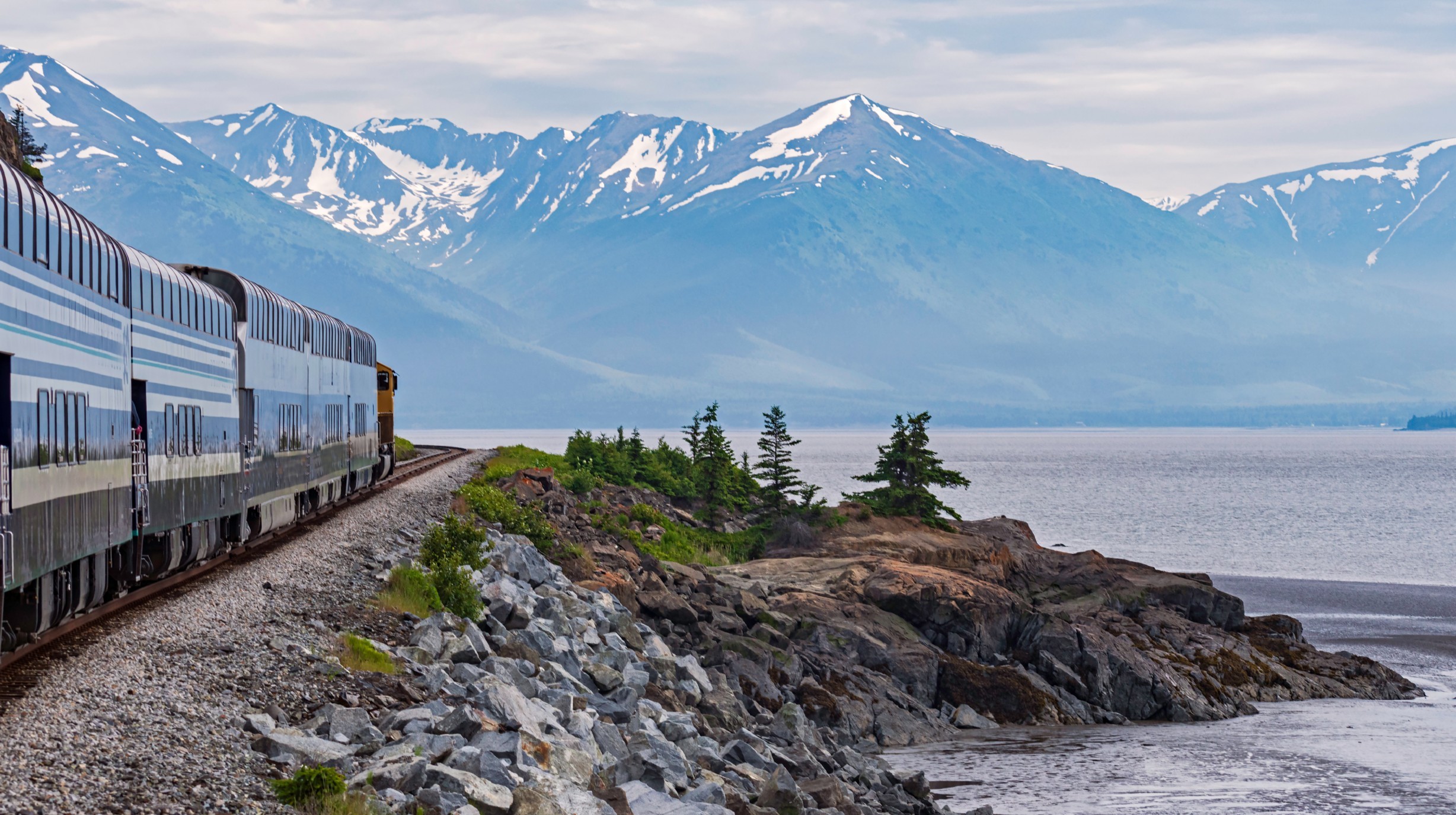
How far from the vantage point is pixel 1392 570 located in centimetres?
7794

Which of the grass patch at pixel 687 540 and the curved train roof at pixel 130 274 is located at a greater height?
the curved train roof at pixel 130 274

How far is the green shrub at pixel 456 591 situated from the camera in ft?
72.4

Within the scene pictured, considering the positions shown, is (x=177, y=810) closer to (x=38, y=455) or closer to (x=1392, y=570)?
(x=38, y=455)

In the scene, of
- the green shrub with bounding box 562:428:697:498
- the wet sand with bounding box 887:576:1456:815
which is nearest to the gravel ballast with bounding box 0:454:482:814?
the wet sand with bounding box 887:576:1456:815

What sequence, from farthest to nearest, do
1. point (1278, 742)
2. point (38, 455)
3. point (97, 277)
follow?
point (1278, 742)
point (97, 277)
point (38, 455)

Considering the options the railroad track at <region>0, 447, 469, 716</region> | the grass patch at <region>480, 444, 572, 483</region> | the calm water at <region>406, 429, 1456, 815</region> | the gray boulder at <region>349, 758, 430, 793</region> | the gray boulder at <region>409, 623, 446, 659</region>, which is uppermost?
the grass patch at <region>480, 444, 572, 483</region>

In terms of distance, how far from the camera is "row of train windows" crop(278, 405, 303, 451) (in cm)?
3161

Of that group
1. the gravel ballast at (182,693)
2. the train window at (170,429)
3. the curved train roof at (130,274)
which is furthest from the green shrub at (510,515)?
the train window at (170,429)

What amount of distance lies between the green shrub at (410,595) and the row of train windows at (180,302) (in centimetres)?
524

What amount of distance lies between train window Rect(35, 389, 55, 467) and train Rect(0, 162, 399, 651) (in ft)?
0.09

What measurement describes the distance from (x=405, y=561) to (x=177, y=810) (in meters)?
15.4

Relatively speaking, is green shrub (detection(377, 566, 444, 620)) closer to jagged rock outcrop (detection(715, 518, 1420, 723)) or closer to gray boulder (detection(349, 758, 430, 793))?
gray boulder (detection(349, 758, 430, 793))

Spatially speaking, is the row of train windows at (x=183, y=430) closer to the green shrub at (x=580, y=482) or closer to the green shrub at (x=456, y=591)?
the green shrub at (x=456, y=591)

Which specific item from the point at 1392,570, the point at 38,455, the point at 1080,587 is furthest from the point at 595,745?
the point at 1392,570
